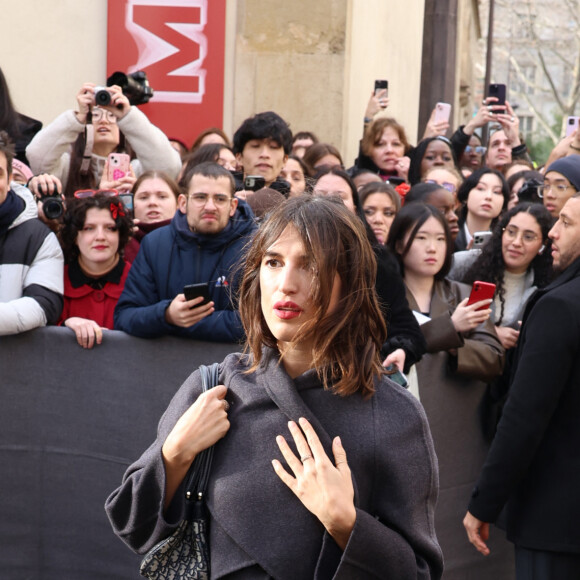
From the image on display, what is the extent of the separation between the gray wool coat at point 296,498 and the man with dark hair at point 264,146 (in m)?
4.08

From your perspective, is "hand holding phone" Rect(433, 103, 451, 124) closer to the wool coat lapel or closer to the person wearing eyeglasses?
the person wearing eyeglasses

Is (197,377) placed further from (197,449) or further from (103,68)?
(103,68)

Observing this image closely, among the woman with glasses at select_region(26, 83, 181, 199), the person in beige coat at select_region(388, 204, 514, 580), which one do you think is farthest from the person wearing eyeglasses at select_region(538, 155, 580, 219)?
the woman with glasses at select_region(26, 83, 181, 199)

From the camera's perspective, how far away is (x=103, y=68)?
1007cm

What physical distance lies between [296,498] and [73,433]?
2.92 metres

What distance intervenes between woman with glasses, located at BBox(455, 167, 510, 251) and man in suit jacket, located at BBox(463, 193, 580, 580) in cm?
328

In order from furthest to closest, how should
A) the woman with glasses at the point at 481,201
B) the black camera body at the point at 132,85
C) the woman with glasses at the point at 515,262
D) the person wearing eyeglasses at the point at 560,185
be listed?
the woman with glasses at the point at 481,201 < the black camera body at the point at 132,85 < the person wearing eyeglasses at the point at 560,185 < the woman with glasses at the point at 515,262

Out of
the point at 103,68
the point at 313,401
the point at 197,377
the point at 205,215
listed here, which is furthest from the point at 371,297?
the point at 103,68

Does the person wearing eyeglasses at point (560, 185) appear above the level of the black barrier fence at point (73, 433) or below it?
above

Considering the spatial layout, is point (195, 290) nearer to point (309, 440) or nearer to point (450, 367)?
point (450, 367)

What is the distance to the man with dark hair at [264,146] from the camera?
6.64m

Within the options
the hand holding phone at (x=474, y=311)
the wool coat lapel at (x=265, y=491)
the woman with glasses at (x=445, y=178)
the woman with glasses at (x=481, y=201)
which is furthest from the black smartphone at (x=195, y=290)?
the woman with glasses at (x=445, y=178)

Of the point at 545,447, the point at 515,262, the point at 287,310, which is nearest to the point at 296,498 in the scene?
the point at 287,310

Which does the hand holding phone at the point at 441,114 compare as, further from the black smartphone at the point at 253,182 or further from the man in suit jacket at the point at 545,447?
the man in suit jacket at the point at 545,447
